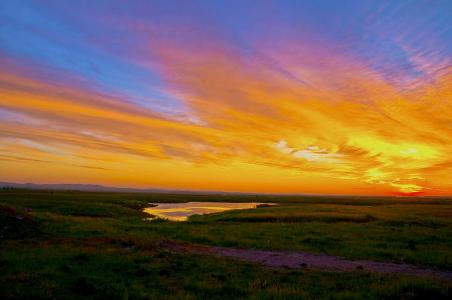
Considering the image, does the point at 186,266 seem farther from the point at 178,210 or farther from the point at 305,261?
the point at 178,210

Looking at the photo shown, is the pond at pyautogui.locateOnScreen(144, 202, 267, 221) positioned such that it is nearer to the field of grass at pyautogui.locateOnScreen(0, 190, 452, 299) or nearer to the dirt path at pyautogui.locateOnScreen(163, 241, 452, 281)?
the field of grass at pyautogui.locateOnScreen(0, 190, 452, 299)

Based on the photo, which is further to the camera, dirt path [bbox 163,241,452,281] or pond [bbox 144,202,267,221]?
pond [bbox 144,202,267,221]

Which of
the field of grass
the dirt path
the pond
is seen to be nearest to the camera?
the field of grass

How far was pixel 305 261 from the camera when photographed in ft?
68.5

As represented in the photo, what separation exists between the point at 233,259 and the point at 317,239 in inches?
451

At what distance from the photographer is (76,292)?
12.5 meters

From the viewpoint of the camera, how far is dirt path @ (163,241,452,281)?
18.7m

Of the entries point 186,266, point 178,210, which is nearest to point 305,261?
point 186,266

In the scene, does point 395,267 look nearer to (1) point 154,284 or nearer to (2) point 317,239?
(2) point 317,239

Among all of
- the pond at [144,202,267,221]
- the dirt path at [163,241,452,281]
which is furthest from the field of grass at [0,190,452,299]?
the pond at [144,202,267,221]

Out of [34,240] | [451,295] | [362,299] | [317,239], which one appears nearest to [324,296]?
[362,299]

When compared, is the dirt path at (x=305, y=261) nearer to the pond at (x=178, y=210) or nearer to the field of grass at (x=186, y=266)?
the field of grass at (x=186, y=266)

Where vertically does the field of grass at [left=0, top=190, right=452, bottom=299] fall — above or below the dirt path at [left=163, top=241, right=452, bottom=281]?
above

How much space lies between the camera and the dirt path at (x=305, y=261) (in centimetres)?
1872
